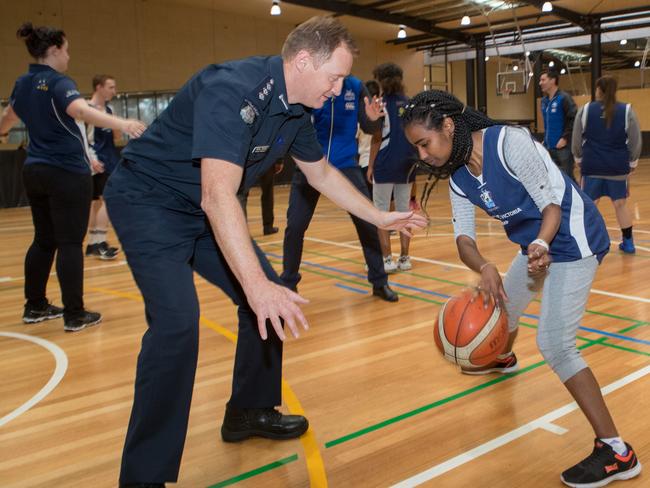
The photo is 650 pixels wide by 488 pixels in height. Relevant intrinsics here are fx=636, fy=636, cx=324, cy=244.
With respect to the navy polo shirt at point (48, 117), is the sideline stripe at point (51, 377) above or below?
below

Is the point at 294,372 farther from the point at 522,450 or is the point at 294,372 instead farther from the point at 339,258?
the point at 339,258

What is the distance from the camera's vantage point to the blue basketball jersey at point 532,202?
Result: 2.63 meters

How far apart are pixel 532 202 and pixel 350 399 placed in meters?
1.47

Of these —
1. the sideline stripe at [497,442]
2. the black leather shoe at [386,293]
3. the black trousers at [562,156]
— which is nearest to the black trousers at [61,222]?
the black leather shoe at [386,293]

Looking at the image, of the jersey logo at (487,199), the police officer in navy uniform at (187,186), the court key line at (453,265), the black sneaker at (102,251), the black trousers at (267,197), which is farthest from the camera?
the black trousers at (267,197)

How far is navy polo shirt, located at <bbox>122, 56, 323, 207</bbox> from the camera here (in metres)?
2.06

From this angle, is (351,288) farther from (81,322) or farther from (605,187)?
(605,187)

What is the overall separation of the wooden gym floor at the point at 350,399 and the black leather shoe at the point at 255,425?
45 millimetres

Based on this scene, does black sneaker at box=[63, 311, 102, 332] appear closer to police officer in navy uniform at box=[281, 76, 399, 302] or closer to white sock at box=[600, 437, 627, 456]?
police officer in navy uniform at box=[281, 76, 399, 302]

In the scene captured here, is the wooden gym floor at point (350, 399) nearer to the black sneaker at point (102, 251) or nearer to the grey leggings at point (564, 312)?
the grey leggings at point (564, 312)

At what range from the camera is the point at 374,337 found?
4.51 m

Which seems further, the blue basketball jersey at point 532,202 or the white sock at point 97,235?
the white sock at point 97,235

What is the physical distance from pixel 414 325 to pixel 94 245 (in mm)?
4992

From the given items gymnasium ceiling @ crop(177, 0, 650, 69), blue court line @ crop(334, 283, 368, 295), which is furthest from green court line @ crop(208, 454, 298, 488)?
gymnasium ceiling @ crop(177, 0, 650, 69)
